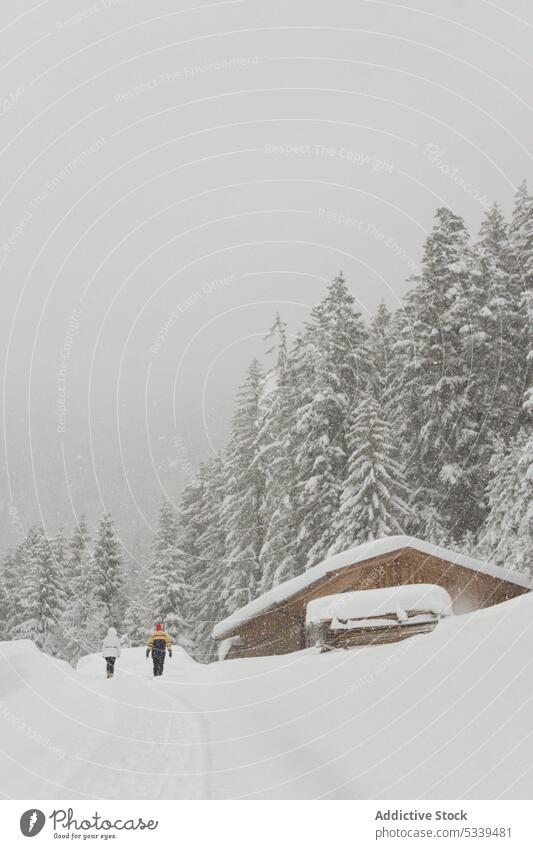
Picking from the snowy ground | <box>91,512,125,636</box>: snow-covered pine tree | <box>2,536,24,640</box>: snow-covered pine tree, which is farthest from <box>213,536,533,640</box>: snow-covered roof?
<box>2,536,24,640</box>: snow-covered pine tree

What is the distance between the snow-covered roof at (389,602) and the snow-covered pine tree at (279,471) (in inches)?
561

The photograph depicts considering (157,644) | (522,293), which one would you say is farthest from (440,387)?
(157,644)

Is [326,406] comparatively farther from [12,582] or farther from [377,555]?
[12,582]

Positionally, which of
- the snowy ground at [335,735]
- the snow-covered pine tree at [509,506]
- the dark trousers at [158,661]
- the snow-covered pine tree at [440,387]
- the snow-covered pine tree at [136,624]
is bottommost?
the snow-covered pine tree at [136,624]

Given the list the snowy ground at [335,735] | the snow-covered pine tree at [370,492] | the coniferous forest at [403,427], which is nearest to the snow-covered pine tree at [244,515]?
the coniferous forest at [403,427]

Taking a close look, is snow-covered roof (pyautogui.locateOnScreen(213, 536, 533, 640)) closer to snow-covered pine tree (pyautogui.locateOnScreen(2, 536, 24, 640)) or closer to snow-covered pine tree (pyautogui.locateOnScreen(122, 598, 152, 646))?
snow-covered pine tree (pyautogui.locateOnScreen(122, 598, 152, 646))

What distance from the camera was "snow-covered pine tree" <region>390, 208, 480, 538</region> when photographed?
27.0 meters

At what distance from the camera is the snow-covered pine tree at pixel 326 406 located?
28703 mm

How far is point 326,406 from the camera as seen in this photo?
99.8ft

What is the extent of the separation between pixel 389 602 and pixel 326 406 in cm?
1646

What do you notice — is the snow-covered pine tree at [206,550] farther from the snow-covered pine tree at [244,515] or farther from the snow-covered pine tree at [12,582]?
the snow-covered pine tree at [12,582]

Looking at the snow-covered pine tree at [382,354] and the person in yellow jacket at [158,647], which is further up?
the snow-covered pine tree at [382,354]

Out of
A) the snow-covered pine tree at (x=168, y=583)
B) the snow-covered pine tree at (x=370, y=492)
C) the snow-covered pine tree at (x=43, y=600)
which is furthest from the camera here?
the snow-covered pine tree at (x=43, y=600)
